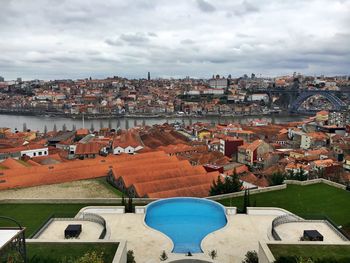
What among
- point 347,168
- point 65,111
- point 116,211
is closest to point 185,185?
point 116,211

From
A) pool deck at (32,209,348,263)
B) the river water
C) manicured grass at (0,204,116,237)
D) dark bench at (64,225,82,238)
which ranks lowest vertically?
the river water

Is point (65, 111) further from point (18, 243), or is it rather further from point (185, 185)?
point (18, 243)

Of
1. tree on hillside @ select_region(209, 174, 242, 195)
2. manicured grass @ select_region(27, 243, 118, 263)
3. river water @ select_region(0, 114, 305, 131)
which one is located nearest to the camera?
manicured grass @ select_region(27, 243, 118, 263)

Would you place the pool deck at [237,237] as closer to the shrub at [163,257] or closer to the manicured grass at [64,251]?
the shrub at [163,257]

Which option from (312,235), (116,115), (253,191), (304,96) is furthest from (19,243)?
(304,96)

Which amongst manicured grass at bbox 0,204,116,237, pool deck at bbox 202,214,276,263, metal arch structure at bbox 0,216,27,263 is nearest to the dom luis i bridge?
pool deck at bbox 202,214,276,263

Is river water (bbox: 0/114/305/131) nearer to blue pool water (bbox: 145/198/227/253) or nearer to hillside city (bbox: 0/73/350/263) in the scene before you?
hillside city (bbox: 0/73/350/263)

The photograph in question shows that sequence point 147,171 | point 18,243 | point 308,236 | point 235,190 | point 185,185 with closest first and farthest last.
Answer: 1. point 18,243
2. point 308,236
3. point 235,190
4. point 185,185
5. point 147,171
